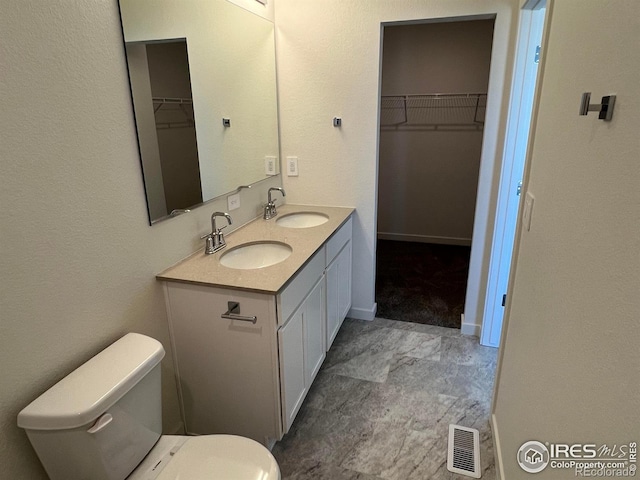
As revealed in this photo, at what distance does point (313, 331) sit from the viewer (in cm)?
202

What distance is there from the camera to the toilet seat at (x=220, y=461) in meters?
1.20

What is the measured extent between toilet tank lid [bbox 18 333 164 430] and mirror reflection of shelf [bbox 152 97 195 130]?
884 mm

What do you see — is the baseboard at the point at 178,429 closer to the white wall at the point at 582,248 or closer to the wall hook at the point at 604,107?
the white wall at the point at 582,248

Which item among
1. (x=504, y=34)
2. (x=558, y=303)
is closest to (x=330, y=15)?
(x=504, y=34)

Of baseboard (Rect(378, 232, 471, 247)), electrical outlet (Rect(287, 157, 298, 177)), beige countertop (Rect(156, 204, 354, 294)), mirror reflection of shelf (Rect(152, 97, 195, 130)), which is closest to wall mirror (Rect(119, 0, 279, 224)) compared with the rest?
mirror reflection of shelf (Rect(152, 97, 195, 130))

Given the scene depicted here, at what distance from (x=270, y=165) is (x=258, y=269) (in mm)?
1125

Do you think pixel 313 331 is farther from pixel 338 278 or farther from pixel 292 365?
pixel 338 278

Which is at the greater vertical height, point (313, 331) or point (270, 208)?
point (270, 208)

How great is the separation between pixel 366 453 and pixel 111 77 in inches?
72.5

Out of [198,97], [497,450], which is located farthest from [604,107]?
[198,97]

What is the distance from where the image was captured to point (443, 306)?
10.2ft

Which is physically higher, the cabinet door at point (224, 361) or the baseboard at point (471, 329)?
the cabinet door at point (224, 361)

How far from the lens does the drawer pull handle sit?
1541 mm

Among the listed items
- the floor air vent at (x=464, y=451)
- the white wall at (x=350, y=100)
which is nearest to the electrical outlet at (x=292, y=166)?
the white wall at (x=350, y=100)
